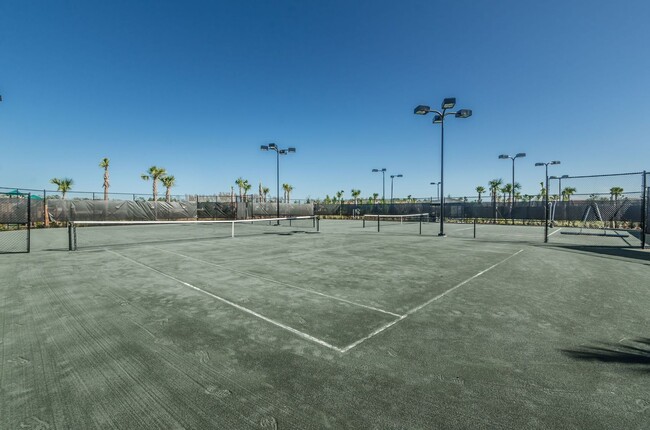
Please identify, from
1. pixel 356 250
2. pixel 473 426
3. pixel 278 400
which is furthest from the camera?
pixel 356 250

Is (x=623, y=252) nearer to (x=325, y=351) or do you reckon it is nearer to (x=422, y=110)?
(x=422, y=110)

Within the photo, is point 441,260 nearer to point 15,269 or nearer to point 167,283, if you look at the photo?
point 167,283

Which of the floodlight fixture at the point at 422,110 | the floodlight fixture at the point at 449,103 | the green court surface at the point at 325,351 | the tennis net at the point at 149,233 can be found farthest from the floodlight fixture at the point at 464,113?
the green court surface at the point at 325,351

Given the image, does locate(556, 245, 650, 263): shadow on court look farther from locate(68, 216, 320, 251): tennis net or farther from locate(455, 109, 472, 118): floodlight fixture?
locate(68, 216, 320, 251): tennis net

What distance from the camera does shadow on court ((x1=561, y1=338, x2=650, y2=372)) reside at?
302 cm

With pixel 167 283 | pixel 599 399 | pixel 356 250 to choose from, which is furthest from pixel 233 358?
pixel 356 250

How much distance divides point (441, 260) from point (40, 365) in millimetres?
8751

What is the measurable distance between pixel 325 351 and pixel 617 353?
3291 mm

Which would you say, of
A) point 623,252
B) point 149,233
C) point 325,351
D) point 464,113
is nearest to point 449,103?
point 464,113

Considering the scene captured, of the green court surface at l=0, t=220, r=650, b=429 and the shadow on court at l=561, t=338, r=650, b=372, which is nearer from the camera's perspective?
the green court surface at l=0, t=220, r=650, b=429

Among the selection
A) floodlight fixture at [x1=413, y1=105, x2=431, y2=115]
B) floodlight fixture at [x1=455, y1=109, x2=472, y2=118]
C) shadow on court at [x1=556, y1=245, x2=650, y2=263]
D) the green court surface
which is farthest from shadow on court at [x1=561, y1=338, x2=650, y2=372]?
floodlight fixture at [x1=413, y1=105, x2=431, y2=115]

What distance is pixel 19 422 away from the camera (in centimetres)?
216

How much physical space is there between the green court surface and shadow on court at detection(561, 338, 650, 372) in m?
0.02

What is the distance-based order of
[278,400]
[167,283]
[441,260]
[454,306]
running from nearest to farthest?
[278,400] < [454,306] < [167,283] < [441,260]
